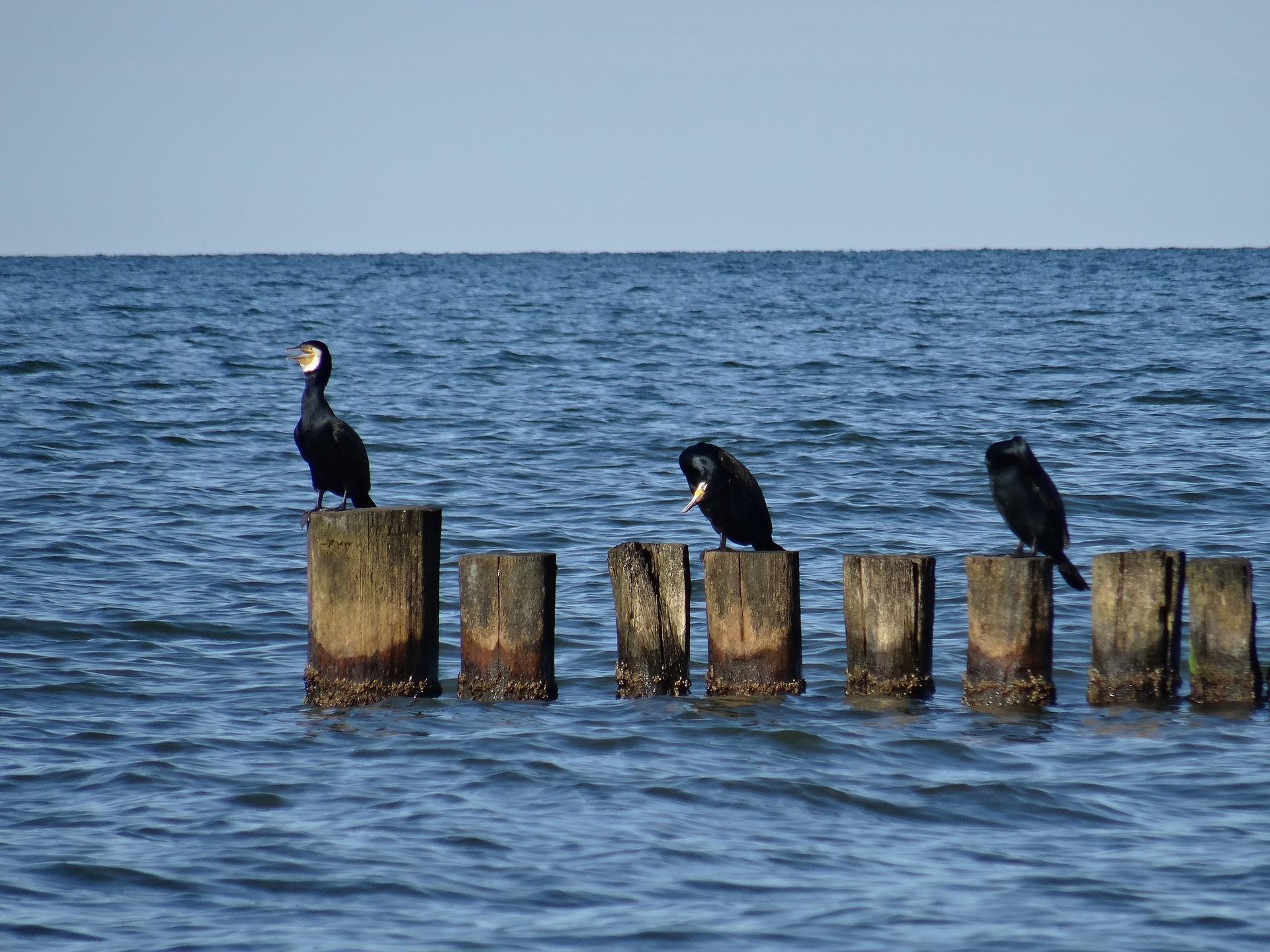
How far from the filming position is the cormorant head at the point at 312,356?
329 inches

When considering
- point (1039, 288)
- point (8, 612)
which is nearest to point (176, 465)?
point (8, 612)

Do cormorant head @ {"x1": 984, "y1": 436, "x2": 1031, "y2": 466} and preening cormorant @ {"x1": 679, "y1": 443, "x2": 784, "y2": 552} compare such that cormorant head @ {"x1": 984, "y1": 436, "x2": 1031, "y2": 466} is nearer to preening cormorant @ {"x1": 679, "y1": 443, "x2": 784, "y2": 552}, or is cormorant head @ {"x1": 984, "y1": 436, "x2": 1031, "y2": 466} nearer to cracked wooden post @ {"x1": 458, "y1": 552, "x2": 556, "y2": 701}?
preening cormorant @ {"x1": 679, "y1": 443, "x2": 784, "y2": 552}

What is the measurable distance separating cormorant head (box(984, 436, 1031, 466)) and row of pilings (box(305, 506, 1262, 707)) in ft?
2.13

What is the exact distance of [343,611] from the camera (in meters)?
6.91

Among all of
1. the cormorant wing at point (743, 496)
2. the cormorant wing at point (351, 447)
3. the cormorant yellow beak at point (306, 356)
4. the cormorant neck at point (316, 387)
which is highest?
the cormorant yellow beak at point (306, 356)

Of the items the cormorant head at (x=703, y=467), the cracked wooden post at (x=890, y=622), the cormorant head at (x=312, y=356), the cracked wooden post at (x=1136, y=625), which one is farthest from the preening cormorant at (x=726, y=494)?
the cormorant head at (x=312, y=356)

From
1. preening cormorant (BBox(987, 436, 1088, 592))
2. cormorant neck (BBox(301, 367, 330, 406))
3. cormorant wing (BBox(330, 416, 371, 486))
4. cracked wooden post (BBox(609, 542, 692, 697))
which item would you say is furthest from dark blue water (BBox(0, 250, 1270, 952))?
cormorant neck (BBox(301, 367, 330, 406))

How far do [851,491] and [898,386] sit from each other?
9.15m

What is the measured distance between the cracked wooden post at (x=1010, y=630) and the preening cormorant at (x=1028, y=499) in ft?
1.22

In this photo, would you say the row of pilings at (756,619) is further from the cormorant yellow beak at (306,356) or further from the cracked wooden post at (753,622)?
the cormorant yellow beak at (306,356)

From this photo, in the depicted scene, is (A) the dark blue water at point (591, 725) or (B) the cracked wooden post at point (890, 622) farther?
(B) the cracked wooden post at point (890, 622)

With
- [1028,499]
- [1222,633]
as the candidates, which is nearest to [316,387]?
[1028,499]

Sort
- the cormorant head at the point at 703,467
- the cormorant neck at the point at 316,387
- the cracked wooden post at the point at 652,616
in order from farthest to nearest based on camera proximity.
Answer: the cormorant neck at the point at 316,387 → the cormorant head at the point at 703,467 → the cracked wooden post at the point at 652,616

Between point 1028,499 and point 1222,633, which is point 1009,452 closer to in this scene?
point 1028,499
